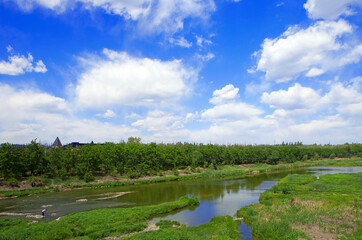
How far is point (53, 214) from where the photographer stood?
28.7 m

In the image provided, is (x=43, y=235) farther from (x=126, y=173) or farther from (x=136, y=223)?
(x=126, y=173)

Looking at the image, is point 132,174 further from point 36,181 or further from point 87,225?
point 87,225

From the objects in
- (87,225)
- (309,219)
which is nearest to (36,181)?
(87,225)

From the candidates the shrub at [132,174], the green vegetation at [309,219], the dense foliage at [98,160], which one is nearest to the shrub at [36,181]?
the dense foliage at [98,160]

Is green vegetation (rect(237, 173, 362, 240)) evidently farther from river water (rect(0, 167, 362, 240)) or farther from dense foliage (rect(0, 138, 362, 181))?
dense foliage (rect(0, 138, 362, 181))

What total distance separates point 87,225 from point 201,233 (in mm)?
12186

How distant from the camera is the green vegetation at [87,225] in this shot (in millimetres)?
19656

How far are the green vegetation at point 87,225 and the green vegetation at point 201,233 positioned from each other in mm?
3242

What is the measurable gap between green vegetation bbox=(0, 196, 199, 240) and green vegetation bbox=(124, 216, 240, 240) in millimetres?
3242

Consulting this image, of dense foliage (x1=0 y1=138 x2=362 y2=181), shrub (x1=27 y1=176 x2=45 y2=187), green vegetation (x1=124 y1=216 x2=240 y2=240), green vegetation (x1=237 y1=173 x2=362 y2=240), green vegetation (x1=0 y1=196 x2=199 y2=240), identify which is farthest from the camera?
dense foliage (x1=0 y1=138 x2=362 y2=181)

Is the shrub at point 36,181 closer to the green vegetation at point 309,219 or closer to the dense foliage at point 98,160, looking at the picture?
the dense foliage at point 98,160

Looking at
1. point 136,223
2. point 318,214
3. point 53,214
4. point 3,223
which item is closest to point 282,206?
point 318,214

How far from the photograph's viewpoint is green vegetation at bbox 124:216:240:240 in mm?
18844

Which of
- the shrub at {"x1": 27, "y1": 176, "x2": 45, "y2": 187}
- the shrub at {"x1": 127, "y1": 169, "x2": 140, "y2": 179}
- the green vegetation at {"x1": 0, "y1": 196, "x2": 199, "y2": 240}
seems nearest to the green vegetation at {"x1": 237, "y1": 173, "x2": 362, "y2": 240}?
the green vegetation at {"x1": 0, "y1": 196, "x2": 199, "y2": 240}
